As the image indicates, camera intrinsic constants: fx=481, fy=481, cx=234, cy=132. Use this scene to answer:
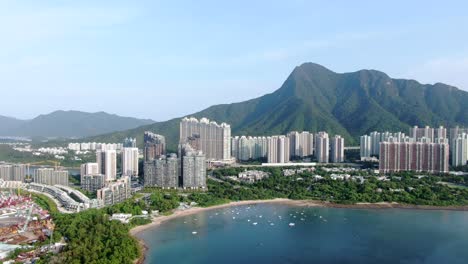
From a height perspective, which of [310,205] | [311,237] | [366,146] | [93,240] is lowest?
[311,237]

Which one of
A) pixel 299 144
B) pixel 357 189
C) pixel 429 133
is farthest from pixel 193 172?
pixel 429 133

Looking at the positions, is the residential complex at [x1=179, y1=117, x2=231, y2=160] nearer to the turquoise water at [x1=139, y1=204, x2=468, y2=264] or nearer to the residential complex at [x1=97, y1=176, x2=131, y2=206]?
the residential complex at [x1=97, y1=176, x2=131, y2=206]

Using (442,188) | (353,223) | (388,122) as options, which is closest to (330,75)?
(388,122)

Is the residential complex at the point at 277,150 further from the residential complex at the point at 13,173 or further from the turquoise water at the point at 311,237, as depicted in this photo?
the residential complex at the point at 13,173

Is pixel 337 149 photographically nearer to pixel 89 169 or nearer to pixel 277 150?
pixel 277 150

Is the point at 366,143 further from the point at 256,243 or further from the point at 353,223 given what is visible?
the point at 256,243

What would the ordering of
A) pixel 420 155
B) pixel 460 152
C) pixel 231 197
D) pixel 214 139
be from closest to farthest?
pixel 231 197
pixel 420 155
pixel 460 152
pixel 214 139
